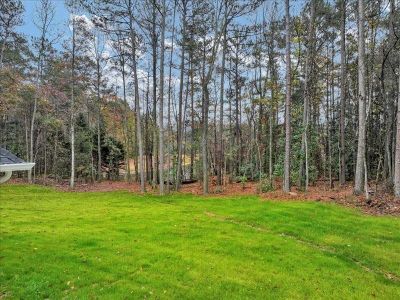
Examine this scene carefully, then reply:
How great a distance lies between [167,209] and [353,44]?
52.9 ft

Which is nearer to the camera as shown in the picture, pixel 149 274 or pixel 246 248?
pixel 149 274

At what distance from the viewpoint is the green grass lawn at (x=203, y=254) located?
19.9ft

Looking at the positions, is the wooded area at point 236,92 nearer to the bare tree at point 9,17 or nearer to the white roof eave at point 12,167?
the bare tree at point 9,17

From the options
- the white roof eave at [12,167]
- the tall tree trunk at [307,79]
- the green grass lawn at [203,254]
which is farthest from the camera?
the tall tree trunk at [307,79]

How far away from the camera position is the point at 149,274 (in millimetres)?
6605

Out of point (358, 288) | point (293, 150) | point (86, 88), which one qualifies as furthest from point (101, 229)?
point (86, 88)

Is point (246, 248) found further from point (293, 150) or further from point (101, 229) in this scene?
point (293, 150)

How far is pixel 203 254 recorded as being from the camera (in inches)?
303

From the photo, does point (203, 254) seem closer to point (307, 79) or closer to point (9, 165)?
point (9, 165)

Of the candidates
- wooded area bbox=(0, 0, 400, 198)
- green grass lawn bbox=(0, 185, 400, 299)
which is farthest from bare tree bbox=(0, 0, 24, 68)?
green grass lawn bbox=(0, 185, 400, 299)

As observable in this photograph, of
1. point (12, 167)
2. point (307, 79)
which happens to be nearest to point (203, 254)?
point (12, 167)

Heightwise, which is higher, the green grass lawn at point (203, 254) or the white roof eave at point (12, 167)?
the white roof eave at point (12, 167)

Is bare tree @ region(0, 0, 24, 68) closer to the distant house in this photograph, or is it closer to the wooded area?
the wooded area

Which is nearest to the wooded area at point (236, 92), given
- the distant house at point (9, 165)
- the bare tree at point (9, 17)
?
the bare tree at point (9, 17)
